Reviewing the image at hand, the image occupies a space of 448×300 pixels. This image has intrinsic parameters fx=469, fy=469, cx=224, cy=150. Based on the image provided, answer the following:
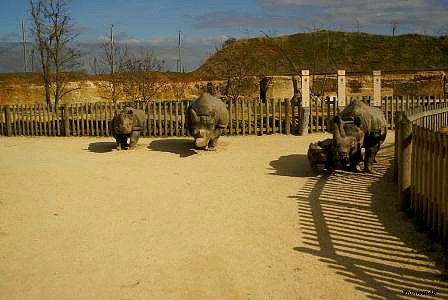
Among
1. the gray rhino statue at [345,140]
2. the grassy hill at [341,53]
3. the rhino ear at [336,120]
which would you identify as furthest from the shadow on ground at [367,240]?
the grassy hill at [341,53]

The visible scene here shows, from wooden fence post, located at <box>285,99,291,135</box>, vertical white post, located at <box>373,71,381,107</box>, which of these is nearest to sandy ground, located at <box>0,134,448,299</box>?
vertical white post, located at <box>373,71,381,107</box>

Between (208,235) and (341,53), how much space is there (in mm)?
49575

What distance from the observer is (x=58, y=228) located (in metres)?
6.78

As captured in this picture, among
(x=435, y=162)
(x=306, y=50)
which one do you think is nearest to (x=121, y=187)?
(x=435, y=162)

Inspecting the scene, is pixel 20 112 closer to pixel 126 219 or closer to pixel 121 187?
pixel 121 187

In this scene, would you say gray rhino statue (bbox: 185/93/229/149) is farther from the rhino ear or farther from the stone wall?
the stone wall

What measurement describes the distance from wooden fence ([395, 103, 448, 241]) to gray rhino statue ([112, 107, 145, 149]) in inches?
329

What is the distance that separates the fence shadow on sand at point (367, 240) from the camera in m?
4.64

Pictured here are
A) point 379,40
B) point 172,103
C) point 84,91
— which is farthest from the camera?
point 379,40

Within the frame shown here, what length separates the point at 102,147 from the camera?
14.8m

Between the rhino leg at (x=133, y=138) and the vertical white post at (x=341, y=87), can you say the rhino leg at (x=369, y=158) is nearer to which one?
the vertical white post at (x=341, y=87)

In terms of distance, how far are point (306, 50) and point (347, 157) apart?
47493 mm

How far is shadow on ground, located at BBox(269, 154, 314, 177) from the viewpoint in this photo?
33.4 ft

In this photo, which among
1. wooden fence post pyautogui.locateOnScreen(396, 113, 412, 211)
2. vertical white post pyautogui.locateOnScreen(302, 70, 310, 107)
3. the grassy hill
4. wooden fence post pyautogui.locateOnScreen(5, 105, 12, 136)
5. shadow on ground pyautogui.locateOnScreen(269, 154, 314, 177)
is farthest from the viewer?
the grassy hill
